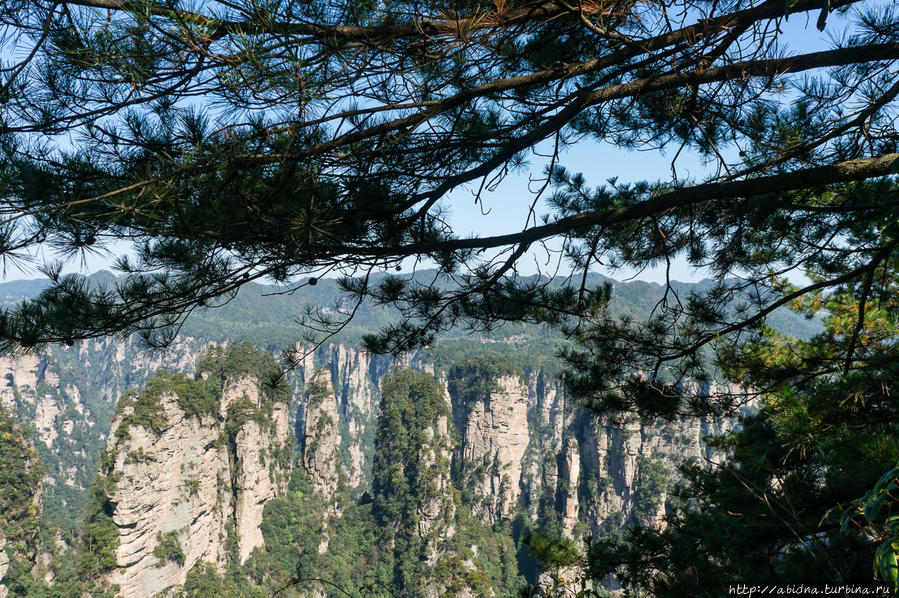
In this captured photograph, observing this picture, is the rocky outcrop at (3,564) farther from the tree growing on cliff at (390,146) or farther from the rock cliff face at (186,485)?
the tree growing on cliff at (390,146)

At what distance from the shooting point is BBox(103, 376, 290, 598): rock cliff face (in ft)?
64.5

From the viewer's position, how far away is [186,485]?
74.1ft

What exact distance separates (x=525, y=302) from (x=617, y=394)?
0.94 meters

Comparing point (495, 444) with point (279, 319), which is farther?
point (279, 319)

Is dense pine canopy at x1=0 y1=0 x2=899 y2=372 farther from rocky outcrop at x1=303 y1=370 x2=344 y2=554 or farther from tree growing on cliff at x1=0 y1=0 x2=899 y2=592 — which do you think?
rocky outcrop at x1=303 y1=370 x2=344 y2=554

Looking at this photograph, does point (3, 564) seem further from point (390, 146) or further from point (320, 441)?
point (390, 146)

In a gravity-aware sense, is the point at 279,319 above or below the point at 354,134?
above

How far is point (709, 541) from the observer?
2.68m

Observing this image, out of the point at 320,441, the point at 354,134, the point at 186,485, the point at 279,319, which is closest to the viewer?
the point at 354,134

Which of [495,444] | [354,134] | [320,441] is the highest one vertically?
[354,134]

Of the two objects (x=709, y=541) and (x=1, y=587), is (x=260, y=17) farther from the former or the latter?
(x=1, y=587)

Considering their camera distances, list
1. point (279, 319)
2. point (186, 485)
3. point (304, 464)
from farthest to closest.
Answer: point (279, 319), point (304, 464), point (186, 485)

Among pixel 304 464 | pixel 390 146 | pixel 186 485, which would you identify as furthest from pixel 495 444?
pixel 390 146

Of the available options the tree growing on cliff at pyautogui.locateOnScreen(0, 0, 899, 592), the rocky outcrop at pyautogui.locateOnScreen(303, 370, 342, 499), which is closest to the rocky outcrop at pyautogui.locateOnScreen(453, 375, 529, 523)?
the rocky outcrop at pyautogui.locateOnScreen(303, 370, 342, 499)
